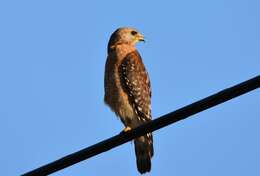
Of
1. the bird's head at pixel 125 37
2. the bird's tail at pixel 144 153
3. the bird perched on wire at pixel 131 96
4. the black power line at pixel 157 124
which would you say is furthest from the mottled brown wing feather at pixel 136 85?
the black power line at pixel 157 124

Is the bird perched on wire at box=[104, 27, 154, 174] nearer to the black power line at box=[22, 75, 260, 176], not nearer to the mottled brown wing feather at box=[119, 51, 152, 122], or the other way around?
the mottled brown wing feather at box=[119, 51, 152, 122]

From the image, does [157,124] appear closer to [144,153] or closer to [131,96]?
[144,153]

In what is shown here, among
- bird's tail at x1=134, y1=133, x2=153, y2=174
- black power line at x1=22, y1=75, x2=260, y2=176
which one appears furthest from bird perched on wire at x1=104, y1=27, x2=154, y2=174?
black power line at x1=22, y1=75, x2=260, y2=176

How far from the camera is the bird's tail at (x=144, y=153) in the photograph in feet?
28.8

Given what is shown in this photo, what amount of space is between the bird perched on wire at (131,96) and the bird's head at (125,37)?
1.86ft

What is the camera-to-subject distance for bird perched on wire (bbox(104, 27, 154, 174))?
8.98m

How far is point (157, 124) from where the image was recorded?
15.8 ft

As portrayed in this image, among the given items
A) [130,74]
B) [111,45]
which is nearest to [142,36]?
[111,45]

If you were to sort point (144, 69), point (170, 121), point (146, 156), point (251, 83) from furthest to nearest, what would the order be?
point (144, 69)
point (146, 156)
point (170, 121)
point (251, 83)

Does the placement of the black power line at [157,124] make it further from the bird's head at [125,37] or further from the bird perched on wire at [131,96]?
the bird's head at [125,37]

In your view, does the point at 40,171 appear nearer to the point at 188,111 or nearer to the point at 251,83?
the point at 188,111

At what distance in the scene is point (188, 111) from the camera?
4613 mm

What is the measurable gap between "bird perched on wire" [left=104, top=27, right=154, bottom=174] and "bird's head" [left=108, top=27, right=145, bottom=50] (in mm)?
568

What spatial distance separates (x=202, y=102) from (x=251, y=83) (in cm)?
36
